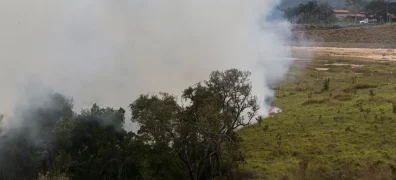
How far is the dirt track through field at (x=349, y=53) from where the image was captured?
262 ft

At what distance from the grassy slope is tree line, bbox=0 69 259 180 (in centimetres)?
485

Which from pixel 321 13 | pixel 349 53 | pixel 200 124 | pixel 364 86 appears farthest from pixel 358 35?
pixel 200 124

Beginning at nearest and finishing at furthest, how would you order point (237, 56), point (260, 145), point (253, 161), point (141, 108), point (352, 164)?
1. point (141, 108)
2. point (352, 164)
3. point (253, 161)
4. point (260, 145)
5. point (237, 56)

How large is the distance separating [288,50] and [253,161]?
226ft

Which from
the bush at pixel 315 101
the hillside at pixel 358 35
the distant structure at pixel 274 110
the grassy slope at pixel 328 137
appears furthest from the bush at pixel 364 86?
the hillside at pixel 358 35

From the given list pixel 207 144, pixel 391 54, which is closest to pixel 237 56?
pixel 207 144

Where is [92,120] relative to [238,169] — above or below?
above

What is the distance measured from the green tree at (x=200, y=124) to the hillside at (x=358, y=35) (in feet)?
271

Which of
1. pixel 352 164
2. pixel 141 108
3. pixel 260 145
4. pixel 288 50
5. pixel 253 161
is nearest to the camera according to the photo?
pixel 141 108

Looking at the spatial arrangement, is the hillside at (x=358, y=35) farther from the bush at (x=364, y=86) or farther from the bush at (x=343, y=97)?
the bush at (x=343, y=97)

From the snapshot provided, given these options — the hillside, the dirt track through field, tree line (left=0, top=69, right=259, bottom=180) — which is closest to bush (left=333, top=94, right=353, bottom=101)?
tree line (left=0, top=69, right=259, bottom=180)

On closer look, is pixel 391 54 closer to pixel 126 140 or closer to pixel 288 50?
pixel 288 50

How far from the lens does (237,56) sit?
143 ft

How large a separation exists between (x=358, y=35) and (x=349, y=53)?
18804 millimetres
